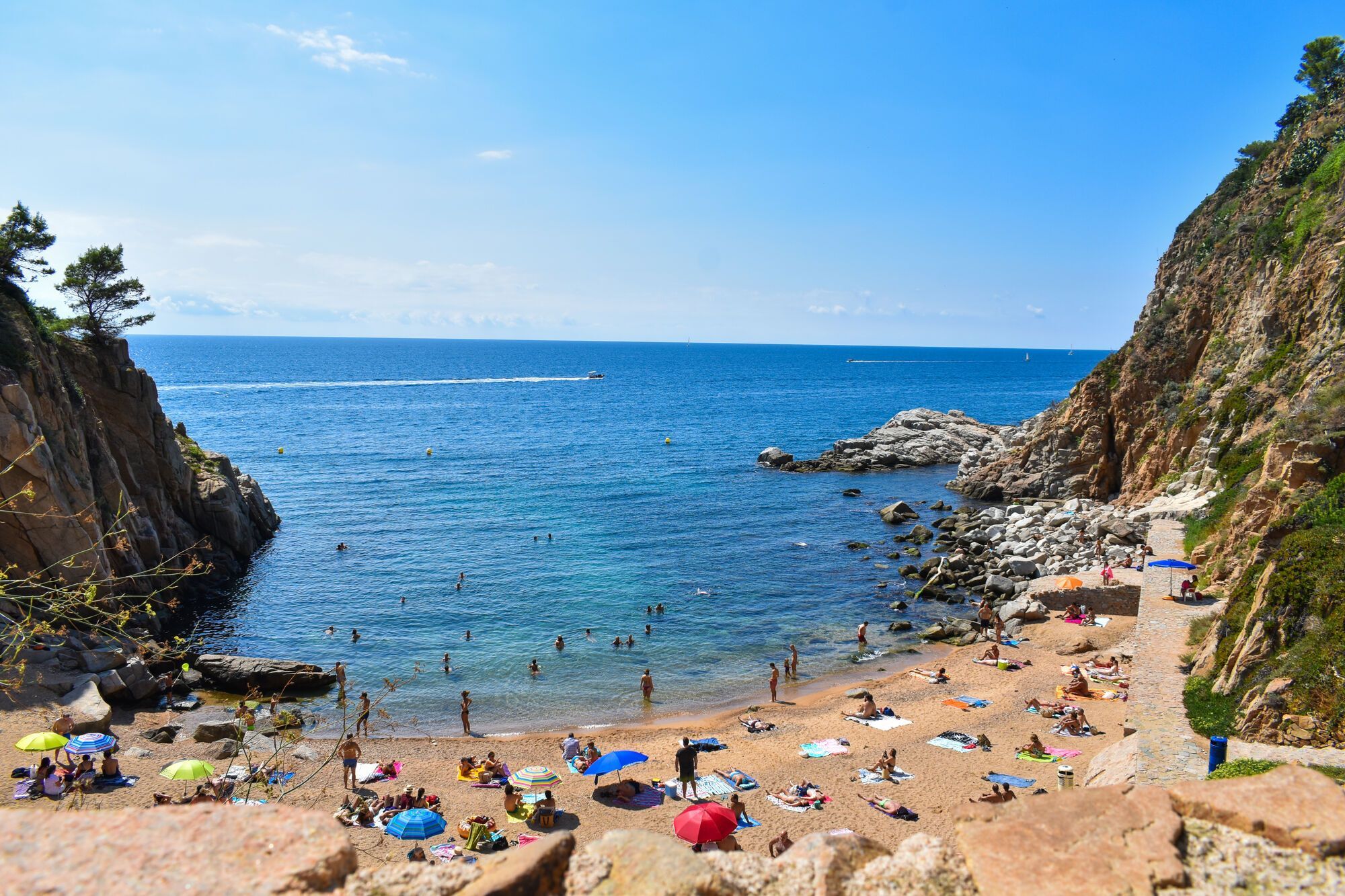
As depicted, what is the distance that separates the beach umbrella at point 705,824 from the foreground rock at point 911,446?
5580 centimetres

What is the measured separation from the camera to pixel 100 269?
41.2 m

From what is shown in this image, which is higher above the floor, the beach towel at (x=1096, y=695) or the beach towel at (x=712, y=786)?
the beach towel at (x=1096, y=695)

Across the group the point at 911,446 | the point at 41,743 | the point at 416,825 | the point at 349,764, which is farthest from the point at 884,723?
the point at 911,446

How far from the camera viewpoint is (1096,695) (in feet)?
88.1

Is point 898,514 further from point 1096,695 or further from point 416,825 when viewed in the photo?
point 416,825

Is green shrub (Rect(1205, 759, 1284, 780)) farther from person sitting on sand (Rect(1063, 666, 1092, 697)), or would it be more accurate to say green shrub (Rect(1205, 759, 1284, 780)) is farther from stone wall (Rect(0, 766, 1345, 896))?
person sitting on sand (Rect(1063, 666, 1092, 697))

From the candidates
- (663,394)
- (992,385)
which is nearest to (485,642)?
(663,394)

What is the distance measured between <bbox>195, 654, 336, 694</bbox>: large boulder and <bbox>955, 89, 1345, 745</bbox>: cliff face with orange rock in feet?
94.2

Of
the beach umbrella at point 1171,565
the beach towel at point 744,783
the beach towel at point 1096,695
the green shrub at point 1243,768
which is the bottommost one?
the beach towel at point 744,783

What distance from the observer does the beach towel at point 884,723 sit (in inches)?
1021

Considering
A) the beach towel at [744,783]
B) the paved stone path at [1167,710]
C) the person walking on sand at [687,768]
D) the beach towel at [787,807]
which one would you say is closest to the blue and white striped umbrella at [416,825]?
the person walking on sand at [687,768]

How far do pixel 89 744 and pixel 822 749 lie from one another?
21.4 m

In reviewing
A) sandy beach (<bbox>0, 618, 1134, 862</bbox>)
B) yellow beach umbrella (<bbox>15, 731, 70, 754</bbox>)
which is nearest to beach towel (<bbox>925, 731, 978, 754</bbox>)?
sandy beach (<bbox>0, 618, 1134, 862</bbox>)

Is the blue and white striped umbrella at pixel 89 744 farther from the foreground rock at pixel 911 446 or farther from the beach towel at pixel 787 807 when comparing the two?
the foreground rock at pixel 911 446
